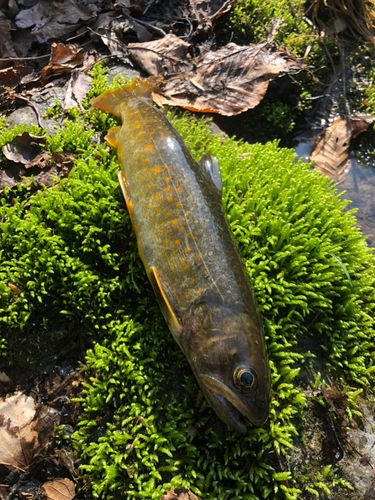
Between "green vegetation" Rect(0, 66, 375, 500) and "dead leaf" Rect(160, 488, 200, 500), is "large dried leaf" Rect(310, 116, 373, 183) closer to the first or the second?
"green vegetation" Rect(0, 66, 375, 500)

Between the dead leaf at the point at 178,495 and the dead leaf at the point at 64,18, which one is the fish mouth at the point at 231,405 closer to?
the dead leaf at the point at 178,495

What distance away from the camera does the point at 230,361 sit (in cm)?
277

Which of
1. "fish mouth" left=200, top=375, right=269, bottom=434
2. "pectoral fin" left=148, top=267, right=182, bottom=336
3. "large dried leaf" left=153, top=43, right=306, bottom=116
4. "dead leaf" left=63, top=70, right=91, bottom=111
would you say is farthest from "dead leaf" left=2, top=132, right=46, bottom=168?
"fish mouth" left=200, top=375, right=269, bottom=434

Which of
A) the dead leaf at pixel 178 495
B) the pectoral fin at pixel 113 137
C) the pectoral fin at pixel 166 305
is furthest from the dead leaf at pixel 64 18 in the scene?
the dead leaf at pixel 178 495

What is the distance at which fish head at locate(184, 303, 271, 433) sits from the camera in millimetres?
2684

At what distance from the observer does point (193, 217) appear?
11.0 feet

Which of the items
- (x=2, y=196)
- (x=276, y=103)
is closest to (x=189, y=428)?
(x=2, y=196)

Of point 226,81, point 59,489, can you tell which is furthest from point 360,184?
point 59,489

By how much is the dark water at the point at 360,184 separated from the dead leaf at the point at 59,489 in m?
5.34

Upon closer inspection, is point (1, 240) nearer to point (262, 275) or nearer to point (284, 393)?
point (262, 275)

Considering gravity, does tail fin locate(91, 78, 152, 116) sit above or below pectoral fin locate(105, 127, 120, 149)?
above

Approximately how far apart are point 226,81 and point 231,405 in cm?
523

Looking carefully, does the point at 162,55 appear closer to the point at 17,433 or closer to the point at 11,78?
the point at 11,78

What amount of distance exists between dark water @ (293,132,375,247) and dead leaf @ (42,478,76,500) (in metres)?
5.34
